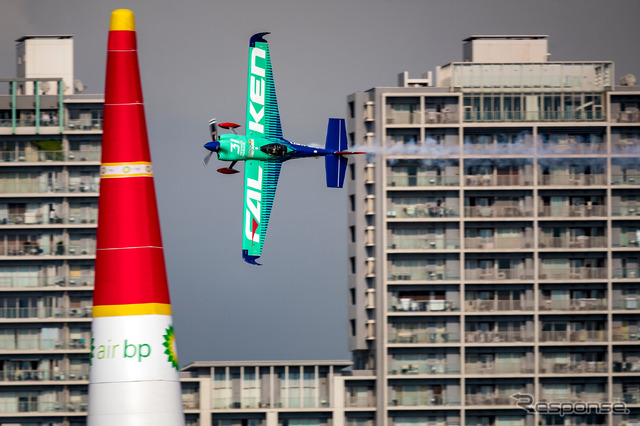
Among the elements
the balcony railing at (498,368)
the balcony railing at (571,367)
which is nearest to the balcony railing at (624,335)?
the balcony railing at (571,367)

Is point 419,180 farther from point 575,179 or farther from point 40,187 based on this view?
point 40,187

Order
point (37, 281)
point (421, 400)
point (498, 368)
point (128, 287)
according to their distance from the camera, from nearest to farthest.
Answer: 1. point (128, 287)
2. point (37, 281)
3. point (421, 400)
4. point (498, 368)

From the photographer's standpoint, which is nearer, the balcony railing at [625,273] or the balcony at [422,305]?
the balcony at [422,305]

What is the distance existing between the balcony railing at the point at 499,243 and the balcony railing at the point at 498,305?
412 centimetres

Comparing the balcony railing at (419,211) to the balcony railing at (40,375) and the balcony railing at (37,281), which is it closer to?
the balcony railing at (37,281)

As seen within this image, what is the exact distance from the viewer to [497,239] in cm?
10100

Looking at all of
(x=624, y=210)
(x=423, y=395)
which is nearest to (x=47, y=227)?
(x=423, y=395)

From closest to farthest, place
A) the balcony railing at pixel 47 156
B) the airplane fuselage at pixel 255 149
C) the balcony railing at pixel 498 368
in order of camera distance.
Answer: the airplane fuselage at pixel 255 149 → the balcony railing at pixel 47 156 → the balcony railing at pixel 498 368

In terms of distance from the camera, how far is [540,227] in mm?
101625

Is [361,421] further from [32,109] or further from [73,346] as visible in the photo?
[32,109]

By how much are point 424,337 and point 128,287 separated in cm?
5774

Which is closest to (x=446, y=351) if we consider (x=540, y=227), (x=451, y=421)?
(x=451, y=421)

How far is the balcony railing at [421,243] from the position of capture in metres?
99.7

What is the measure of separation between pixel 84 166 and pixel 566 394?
1573 inches
